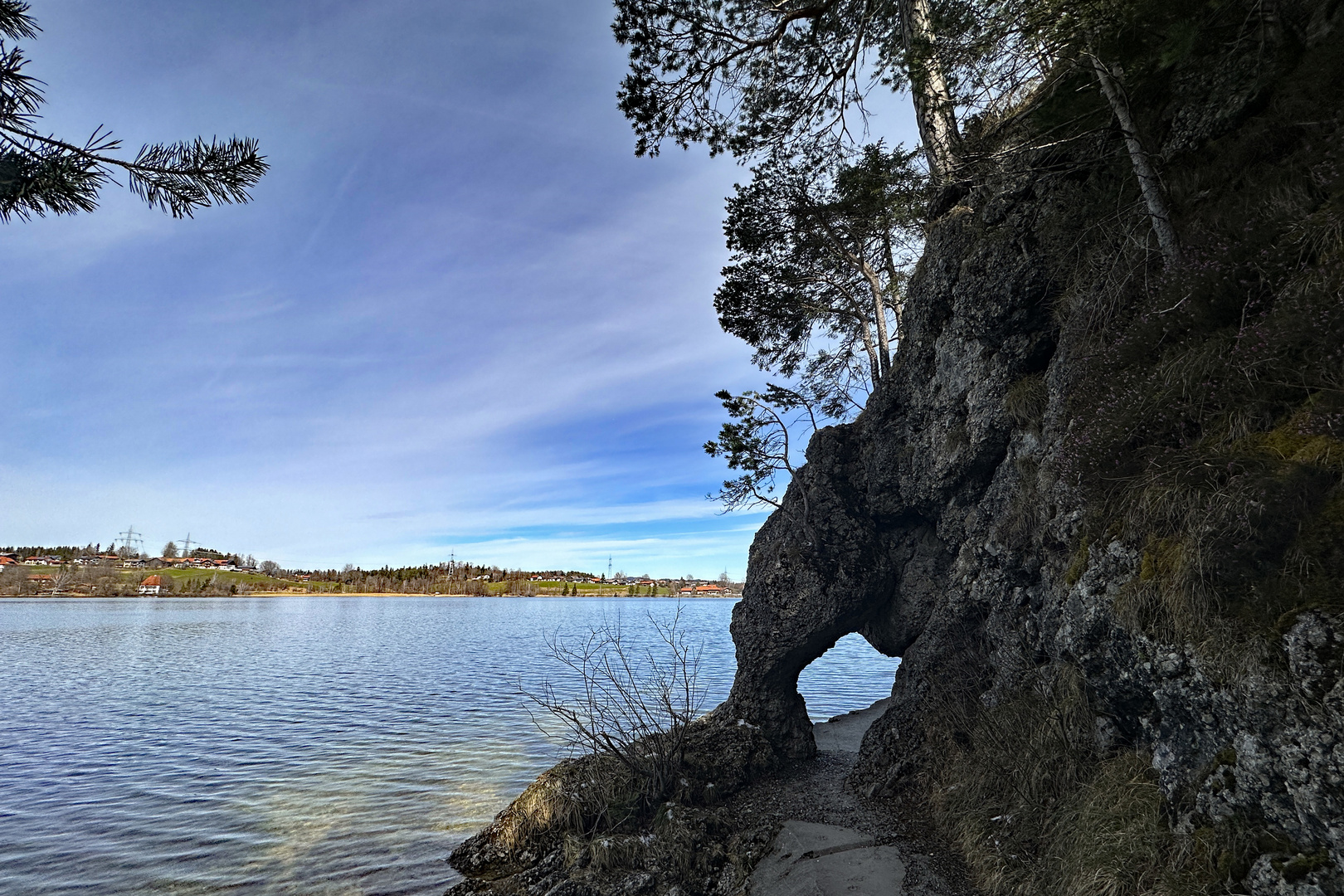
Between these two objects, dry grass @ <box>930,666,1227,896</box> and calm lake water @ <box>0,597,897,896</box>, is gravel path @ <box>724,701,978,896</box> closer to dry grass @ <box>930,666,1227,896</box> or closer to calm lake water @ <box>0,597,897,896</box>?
dry grass @ <box>930,666,1227,896</box>

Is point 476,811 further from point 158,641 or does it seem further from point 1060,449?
point 158,641

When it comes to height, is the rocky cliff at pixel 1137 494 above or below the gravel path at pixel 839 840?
above

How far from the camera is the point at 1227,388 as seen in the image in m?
5.66

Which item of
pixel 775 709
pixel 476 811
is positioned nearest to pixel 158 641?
pixel 476 811

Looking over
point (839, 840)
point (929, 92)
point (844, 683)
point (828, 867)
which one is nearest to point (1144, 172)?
point (929, 92)

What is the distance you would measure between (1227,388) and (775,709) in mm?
10204

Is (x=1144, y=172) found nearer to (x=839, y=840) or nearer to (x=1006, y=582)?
(x=1006, y=582)

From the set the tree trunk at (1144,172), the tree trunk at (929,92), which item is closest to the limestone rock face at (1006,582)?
the tree trunk at (929,92)

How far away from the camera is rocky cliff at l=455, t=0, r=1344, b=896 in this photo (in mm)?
4605

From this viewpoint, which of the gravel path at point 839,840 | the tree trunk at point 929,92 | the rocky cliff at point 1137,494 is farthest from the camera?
the tree trunk at point 929,92

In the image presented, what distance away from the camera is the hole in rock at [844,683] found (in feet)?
70.2

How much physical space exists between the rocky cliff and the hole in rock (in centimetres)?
997

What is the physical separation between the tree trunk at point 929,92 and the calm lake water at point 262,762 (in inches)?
561

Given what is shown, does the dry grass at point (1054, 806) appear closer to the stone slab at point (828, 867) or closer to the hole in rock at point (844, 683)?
the stone slab at point (828, 867)
